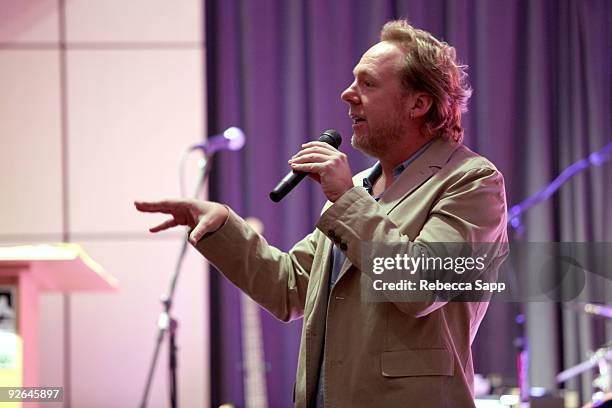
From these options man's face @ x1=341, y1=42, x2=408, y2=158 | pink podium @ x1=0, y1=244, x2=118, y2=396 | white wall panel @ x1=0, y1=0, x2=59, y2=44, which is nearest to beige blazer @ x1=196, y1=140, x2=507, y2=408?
man's face @ x1=341, y1=42, x2=408, y2=158

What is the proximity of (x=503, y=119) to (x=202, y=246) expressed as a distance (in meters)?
2.94

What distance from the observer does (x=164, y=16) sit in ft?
13.7

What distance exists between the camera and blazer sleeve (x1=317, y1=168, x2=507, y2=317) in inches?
64.9

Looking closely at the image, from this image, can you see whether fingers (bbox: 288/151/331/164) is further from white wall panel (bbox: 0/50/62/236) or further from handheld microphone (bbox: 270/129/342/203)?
white wall panel (bbox: 0/50/62/236)

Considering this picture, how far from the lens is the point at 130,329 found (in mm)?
4055

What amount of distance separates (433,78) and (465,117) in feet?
8.56

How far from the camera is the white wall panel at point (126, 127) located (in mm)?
4090

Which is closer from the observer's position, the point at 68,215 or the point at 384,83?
the point at 384,83

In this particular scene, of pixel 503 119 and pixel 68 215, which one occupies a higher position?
pixel 503 119

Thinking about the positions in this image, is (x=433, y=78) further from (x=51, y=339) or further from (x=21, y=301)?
(x=51, y=339)

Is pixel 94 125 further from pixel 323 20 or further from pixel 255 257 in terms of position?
pixel 255 257

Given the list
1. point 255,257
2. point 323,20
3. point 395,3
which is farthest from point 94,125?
point 255,257

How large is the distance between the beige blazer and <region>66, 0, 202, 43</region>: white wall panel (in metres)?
2.46

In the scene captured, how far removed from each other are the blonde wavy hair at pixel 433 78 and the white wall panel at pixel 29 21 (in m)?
2.64
